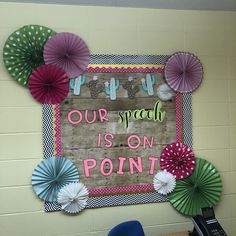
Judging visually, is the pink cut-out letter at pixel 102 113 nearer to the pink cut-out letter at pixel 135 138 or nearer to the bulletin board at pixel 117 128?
the bulletin board at pixel 117 128

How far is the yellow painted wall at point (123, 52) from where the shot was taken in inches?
81.8

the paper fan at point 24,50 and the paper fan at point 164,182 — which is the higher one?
the paper fan at point 24,50

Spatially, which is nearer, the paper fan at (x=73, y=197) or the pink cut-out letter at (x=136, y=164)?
the paper fan at (x=73, y=197)

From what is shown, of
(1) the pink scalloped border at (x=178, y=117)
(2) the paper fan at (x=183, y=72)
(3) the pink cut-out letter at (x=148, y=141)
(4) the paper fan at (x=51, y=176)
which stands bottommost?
(4) the paper fan at (x=51, y=176)

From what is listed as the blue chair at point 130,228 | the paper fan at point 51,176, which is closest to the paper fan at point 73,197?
the paper fan at point 51,176

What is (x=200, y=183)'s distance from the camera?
2.29m

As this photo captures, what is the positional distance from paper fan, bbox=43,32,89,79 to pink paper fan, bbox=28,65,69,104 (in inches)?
2.0

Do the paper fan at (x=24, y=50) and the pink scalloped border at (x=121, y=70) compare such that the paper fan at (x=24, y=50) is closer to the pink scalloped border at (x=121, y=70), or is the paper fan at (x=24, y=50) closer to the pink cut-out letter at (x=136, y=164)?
the pink scalloped border at (x=121, y=70)

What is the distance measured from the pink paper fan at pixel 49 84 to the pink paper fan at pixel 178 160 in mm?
776

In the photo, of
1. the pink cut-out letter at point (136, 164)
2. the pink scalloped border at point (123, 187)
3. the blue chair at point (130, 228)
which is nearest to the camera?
the blue chair at point (130, 228)

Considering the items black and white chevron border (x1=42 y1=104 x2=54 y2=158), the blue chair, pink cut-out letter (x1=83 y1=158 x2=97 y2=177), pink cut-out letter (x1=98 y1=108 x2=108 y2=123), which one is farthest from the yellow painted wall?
pink cut-out letter (x1=98 y1=108 x2=108 y2=123)

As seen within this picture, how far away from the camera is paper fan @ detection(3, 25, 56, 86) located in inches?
80.3

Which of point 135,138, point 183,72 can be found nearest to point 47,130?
point 135,138

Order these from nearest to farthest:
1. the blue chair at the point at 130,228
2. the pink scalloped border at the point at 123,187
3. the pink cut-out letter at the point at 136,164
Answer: the blue chair at the point at 130,228 < the pink scalloped border at the point at 123,187 < the pink cut-out letter at the point at 136,164
